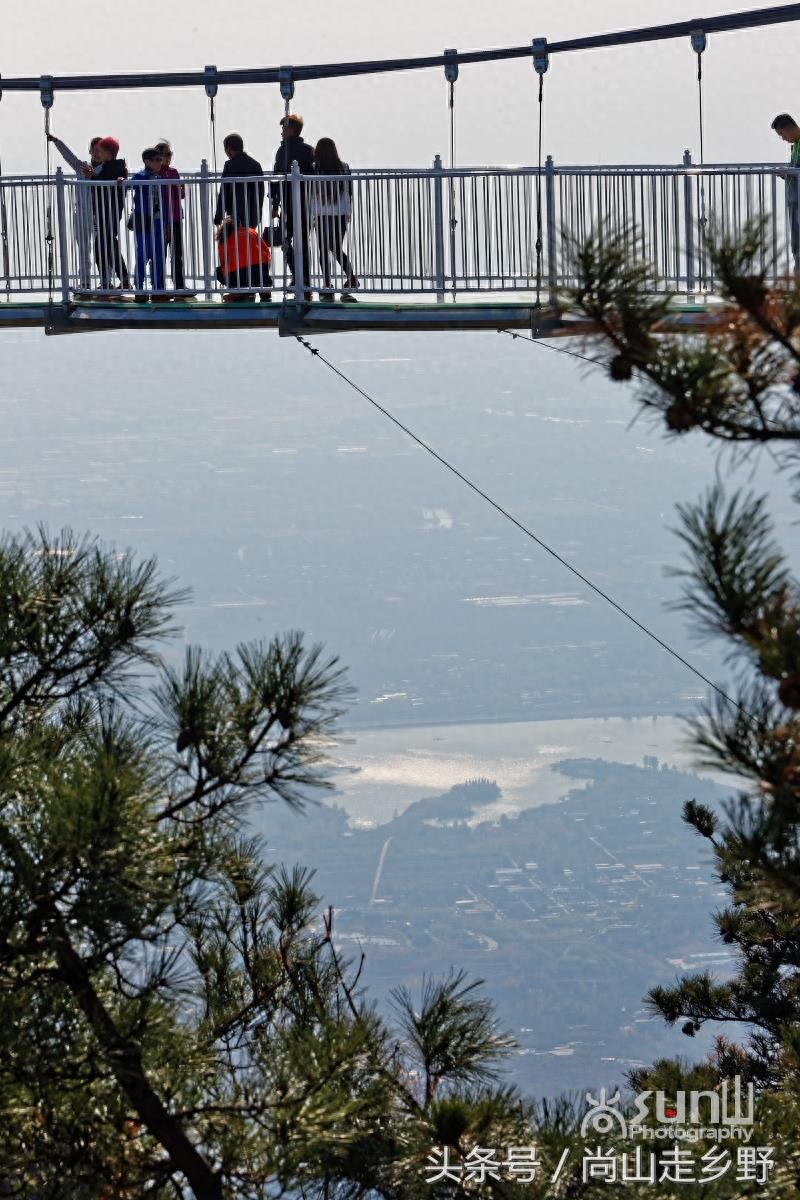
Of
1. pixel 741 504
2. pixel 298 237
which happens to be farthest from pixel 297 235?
pixel 741 504

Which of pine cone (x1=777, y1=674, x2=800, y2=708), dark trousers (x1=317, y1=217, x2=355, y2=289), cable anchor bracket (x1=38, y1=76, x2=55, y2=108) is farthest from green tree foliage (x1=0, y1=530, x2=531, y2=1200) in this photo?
cable anchor bracket (x1=38, y1=76, x2=55, y2=108)

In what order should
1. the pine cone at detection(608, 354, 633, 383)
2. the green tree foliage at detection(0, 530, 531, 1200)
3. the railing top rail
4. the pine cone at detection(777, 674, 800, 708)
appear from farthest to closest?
the railing top rail
the green tree foliage at detection(0, 530, 531, 1200)
the pine cone at detection(608, 354, 633, 383)
the pine cone at detection(777, 674, 800, 708)

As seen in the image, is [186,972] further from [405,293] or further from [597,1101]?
[405,293]

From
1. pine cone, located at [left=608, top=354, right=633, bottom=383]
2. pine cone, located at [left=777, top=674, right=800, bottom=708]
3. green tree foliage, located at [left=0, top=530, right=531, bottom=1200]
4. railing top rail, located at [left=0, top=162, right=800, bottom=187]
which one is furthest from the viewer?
railing top rail, located at [left=0, top=162, right=800, bottom=187]

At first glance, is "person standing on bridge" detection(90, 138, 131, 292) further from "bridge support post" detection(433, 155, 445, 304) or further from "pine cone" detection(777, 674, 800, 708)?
"pine cone" detection(777, 674, 800, 708)

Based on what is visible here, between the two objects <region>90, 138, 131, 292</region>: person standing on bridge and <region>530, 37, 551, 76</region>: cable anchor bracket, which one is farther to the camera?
<region>530, 37, 551, 76</region>: cable anchor bracket

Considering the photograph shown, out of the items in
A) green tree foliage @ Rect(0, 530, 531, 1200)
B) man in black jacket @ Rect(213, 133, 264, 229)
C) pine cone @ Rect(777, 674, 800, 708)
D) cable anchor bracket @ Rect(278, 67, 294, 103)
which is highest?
cable anchor bracket @ Rect(278, 67, 294, 103)

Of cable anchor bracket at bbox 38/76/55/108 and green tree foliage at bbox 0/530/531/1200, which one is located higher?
cable anchor bracket at bbox 38/76/55/108
